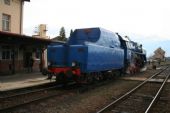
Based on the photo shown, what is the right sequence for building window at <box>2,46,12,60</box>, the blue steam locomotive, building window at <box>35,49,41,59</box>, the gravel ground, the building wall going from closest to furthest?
the gravel ground → the blue steam locomotive → building window at <box>2,46,12,60</box> → the building wall → building window at <box>35,49,41,59</box>

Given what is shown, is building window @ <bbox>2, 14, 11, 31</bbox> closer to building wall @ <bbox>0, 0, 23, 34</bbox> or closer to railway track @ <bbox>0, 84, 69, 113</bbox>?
building wall @ <bbox>0, 0, 23, 34</bbox>

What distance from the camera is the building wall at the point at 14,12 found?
1149 inches

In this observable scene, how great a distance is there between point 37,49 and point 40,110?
20688 millimetres

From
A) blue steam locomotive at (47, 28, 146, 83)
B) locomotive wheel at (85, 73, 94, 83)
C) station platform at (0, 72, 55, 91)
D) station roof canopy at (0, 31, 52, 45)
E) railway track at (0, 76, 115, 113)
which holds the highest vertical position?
station roof canopy at (0, 31, 52, 45)

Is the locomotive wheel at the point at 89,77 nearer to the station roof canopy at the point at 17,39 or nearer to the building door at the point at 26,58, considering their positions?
the station roof canopy at the point at 17,39

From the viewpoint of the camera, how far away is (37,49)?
30.8 m

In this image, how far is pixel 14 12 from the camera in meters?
30.8

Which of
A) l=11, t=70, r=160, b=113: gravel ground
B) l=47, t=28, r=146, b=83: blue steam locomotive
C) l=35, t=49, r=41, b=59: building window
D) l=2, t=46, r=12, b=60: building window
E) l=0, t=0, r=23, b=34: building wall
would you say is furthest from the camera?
l=35, t=49, r=41, b=59: building window

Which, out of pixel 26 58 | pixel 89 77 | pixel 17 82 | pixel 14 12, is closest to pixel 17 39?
pixel 26 58

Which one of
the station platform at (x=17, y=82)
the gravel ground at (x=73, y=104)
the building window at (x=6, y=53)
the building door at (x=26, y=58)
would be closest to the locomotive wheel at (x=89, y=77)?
the gravel ground at (x=73, y=104)

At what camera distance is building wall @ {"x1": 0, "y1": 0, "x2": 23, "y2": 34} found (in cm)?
2919

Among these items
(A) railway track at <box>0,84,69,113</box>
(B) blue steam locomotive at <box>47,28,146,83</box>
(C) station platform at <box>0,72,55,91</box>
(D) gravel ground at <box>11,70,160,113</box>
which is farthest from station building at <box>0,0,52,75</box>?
(D) gravel ground at <box>11,70,160,113</box>

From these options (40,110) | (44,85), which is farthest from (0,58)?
(40,110)

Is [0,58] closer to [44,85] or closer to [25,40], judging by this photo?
[25,40]
